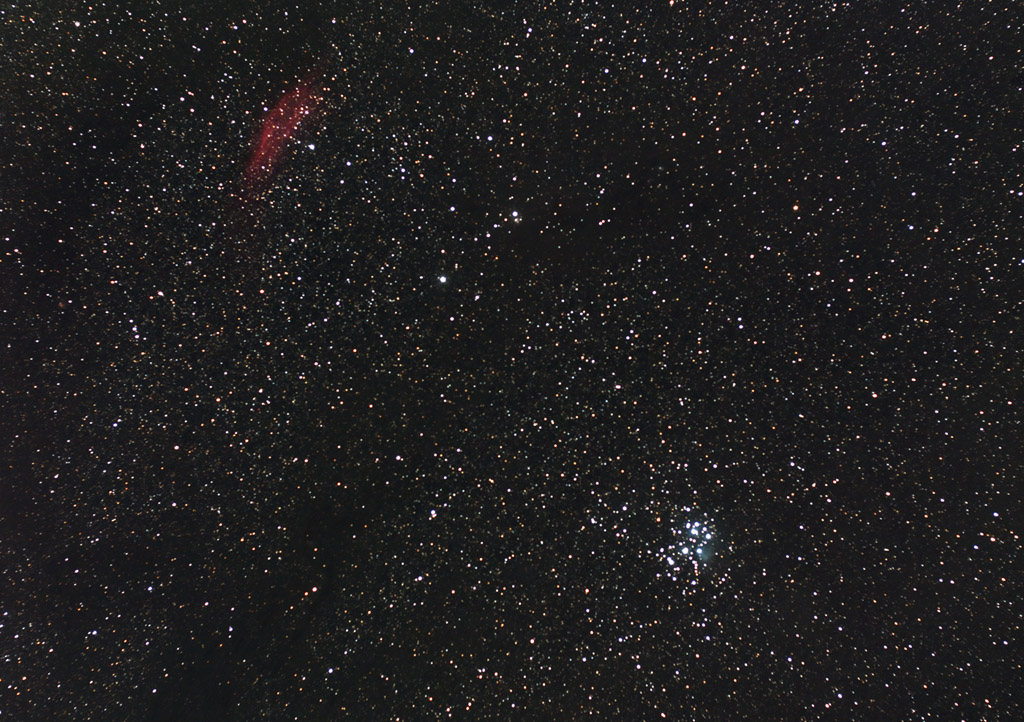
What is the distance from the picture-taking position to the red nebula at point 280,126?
0.25 metres

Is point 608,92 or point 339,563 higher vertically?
point 608,92

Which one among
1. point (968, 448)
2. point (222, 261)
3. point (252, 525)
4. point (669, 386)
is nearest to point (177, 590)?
point (252, 525)

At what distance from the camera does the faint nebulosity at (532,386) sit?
10.0 inches

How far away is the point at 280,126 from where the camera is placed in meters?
0.25

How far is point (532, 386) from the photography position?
10.4 inches

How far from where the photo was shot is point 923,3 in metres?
0.25

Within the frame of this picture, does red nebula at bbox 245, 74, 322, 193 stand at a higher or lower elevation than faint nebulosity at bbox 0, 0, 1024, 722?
higher

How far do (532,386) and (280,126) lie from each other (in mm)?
185

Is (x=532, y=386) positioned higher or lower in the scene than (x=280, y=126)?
lower

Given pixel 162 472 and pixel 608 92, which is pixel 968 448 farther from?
pixel 162 472

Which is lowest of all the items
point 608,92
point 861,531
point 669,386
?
point 861,531

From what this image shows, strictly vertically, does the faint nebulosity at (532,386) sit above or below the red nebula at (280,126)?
below

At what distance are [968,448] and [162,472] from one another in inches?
16.5

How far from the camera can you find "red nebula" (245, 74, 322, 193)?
0.83ft
